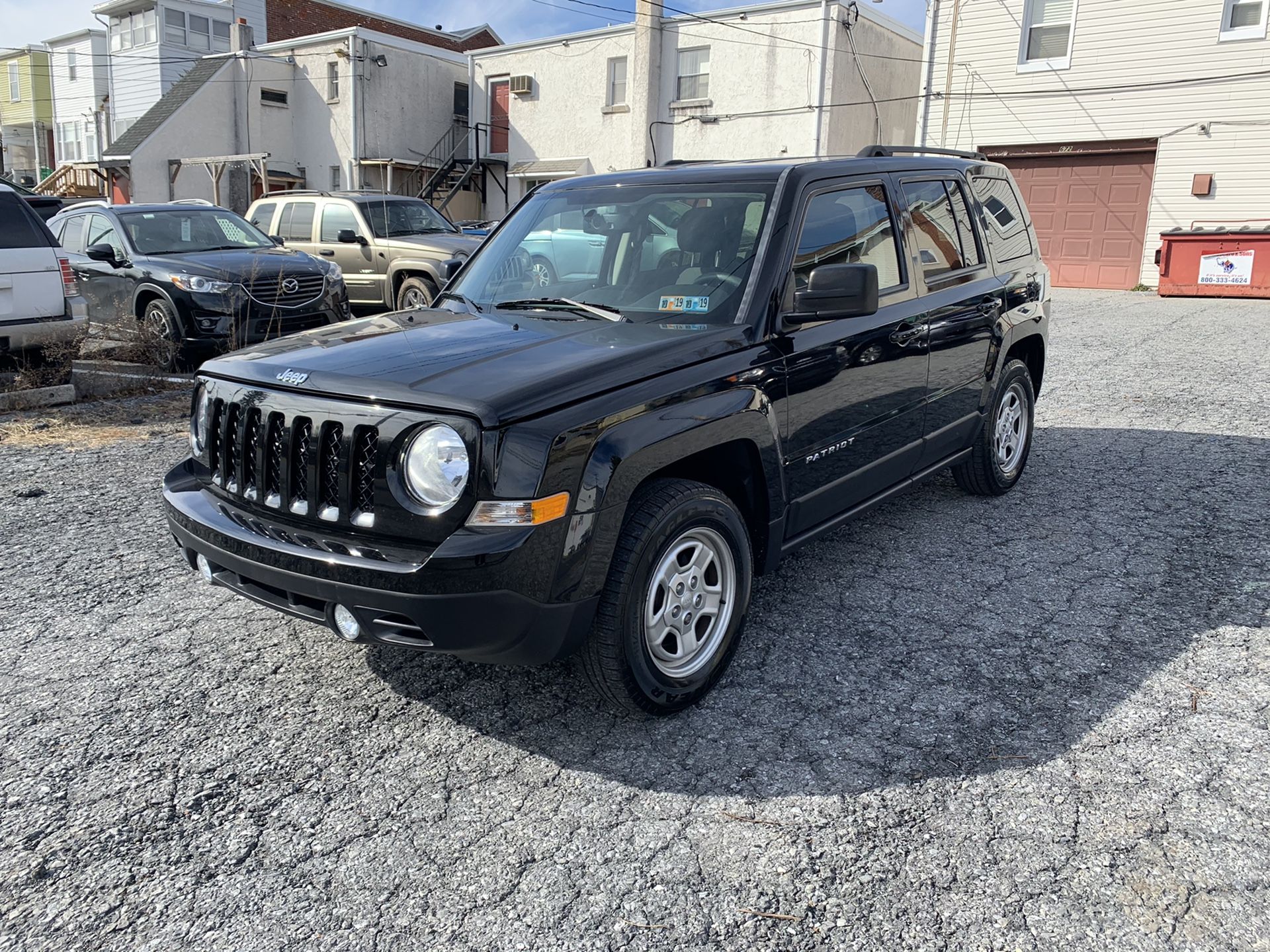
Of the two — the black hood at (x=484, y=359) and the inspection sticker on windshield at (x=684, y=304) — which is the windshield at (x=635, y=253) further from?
the black hood at (x=484, y=359)

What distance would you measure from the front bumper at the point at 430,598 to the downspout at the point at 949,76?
2034cm

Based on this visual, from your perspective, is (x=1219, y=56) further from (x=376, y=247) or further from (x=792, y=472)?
(x=792, y=472)

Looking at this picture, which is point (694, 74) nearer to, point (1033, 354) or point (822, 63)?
point (822, 63)

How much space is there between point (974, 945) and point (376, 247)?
12.3m

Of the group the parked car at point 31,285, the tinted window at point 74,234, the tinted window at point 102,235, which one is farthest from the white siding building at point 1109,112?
the parked car at point 31,285

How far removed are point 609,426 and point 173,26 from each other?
42.6 m

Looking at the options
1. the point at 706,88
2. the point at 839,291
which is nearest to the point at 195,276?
the point at 839,291

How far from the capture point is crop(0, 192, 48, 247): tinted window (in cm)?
831

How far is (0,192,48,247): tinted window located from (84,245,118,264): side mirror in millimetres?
1517

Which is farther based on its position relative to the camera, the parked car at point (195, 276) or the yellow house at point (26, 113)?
the yellow house at point (26, 113)

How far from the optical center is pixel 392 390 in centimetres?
297

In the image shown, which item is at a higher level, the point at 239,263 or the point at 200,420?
the point at 239,263

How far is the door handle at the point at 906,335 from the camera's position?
4.38 m

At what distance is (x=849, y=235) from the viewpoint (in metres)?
4.23
